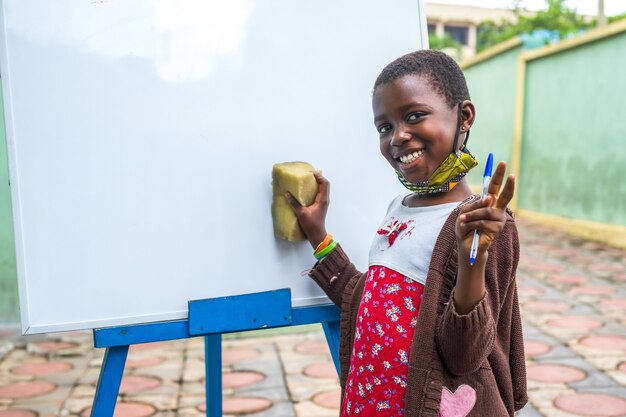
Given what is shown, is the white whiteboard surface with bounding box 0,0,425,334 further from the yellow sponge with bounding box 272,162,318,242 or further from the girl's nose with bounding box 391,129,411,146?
the girl's nose with bounding box 391,129,411,146

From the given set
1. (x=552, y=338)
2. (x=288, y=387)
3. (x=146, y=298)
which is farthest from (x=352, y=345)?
(x=552, y=338)

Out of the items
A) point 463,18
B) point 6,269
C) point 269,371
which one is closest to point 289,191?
point 269,371

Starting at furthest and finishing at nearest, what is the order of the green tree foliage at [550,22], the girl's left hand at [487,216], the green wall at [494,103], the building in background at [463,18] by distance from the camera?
the building in background at [463,18] → the green tree foliage at [550,22] → the green wall at [494,103] → the girl's left hand at [487,216]

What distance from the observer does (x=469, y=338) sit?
1054 millimetres

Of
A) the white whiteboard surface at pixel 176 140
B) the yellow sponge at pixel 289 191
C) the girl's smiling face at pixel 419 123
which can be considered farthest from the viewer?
the yellow sponge at pixel 289 191

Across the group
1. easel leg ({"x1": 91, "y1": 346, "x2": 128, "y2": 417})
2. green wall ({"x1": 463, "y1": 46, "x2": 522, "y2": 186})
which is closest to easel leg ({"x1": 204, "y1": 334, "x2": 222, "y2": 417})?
easel leg ({"x1": 91, "y1": 346, "x2": 128, "y2": 417})

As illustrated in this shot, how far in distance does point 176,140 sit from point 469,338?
2.40 feet

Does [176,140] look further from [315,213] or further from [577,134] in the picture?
[577,134]

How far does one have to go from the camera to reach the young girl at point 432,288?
1.09 metres

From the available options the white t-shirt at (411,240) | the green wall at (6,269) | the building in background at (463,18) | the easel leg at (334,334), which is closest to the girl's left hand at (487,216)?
the white t-shirt at (411,240)

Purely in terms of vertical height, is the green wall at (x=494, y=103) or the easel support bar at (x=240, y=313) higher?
the green wall at (x=494, y=103)

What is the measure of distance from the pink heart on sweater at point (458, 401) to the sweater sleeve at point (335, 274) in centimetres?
37

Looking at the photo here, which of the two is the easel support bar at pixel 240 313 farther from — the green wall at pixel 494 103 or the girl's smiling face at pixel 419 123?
the green wall at pixel 494 103

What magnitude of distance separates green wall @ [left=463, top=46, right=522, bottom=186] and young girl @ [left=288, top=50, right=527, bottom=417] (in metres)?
7.56
